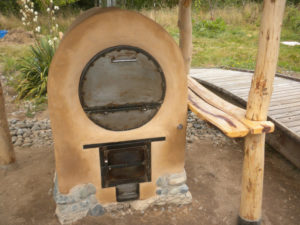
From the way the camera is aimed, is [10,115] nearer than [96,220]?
No

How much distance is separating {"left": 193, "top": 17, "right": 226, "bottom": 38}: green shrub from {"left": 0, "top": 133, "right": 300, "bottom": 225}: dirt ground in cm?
762

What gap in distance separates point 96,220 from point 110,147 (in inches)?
31.1

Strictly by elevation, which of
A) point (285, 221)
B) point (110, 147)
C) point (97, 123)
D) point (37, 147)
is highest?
point (97, 123)

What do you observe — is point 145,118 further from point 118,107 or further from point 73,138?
point 73,138

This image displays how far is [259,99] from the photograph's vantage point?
7.66 ft

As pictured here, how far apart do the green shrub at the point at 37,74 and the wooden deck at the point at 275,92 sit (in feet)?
10.3

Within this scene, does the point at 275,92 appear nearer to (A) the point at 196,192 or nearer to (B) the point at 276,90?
(B) the point at 276,90

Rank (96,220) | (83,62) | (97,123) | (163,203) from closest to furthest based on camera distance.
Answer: (83,62) → (97,123) → (96,220) → (163,203)

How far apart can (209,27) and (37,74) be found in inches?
302

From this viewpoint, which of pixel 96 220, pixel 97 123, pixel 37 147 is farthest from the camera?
pixel 37 147

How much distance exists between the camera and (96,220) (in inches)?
110

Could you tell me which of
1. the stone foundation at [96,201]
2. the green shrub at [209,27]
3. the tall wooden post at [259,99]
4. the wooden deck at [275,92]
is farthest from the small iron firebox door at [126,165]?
the green shrub at [209,27]

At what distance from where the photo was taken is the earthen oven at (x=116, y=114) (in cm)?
228

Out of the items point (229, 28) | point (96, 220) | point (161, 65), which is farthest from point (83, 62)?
point (229, 28)
